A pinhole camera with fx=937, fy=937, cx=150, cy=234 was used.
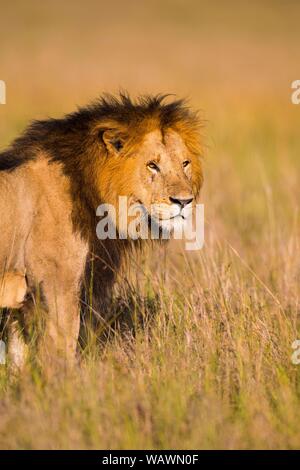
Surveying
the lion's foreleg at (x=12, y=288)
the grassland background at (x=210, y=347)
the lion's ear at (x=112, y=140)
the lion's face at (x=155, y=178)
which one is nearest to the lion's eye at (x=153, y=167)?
the lion's face at (x=155, y=178)

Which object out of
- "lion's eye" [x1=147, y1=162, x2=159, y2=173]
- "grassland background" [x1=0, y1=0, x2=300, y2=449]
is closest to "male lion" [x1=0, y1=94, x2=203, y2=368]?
"lion's eye" [x1=147, y1=162, x2=159, y2=173]

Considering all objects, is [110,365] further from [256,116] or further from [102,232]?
[256,116]

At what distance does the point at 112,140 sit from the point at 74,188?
371 millimetres

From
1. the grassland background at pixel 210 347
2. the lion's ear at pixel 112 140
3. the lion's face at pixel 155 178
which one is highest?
the lion's ear at pixel 112 140

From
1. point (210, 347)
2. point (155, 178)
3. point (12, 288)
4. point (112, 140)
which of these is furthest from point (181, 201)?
point (12, 288)

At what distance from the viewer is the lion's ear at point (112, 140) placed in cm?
566

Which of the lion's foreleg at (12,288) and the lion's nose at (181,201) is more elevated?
the lion's nose at (181,201)

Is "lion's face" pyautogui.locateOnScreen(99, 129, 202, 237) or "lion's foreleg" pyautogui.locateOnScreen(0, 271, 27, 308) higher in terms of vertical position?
"lion's face" pyautogui.locateOnScreen(99, 129, 202, 237)

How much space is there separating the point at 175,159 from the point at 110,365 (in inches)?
51.5

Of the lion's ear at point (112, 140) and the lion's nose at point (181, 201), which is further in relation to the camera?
the lion's ear at point (112, 140)

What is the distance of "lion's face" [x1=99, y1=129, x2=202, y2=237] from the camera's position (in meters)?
5.46

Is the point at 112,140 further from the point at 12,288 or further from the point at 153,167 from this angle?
the point at 12,288

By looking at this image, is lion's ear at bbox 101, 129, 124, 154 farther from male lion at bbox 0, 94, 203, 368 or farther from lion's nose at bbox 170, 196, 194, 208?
lion's nose at bbox 170, 196, 194, 208

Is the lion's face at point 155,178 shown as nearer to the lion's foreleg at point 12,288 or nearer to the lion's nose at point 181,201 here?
the lion's nose at point 181,201
